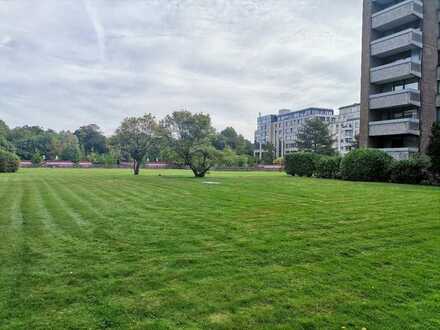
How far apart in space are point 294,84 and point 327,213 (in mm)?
32056

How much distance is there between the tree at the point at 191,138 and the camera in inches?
1112

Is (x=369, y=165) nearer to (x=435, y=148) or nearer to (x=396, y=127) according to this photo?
(x=435, y=148)

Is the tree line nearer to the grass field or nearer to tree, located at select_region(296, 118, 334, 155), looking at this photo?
the grass field

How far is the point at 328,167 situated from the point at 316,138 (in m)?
38.4

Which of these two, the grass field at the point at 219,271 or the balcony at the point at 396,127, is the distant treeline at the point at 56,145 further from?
the grass field at the point at 219,271

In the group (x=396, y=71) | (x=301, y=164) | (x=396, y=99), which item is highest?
(x=396, y=71)

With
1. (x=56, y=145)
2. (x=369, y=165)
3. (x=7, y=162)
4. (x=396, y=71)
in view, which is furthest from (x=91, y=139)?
(x=369, y=165)

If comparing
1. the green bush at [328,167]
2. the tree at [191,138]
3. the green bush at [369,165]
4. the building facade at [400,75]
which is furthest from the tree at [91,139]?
Answer: the green bush at [369,165]

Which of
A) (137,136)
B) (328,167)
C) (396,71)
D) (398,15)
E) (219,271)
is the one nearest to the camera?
(219,271)

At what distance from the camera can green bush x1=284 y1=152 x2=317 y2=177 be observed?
29.8 m

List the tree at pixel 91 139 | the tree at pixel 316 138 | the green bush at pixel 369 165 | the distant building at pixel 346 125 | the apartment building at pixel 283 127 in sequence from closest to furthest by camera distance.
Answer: the green bush at pixel 369 165 < the tree at pixel 316 138 < the tree at pixel 91 139 < the distant building at pixel 346 125 < the apartment building at pixel 283 127

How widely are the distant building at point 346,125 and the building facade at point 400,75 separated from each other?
75.8 meters

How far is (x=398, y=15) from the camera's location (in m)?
26.5

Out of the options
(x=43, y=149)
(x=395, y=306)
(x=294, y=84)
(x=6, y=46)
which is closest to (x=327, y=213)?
(x=395, y=306)
